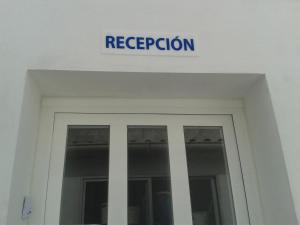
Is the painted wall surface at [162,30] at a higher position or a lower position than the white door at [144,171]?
higher

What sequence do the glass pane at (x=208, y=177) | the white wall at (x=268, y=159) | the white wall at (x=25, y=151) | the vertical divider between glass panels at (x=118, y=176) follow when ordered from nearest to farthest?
the white wall at (x=25, y=151) < the white wall at (x=268, y=159) < the vertical divider between glass panels at (x=118, y=176) < the glass pane at (x=208, y=177)

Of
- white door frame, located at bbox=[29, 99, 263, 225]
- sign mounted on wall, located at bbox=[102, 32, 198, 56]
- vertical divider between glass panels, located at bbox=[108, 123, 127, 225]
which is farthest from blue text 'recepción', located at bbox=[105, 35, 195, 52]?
vertical divider between glass panels, located at bbox=[108, 123, 127, 225]

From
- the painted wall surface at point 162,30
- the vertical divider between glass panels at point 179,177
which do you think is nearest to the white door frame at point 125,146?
the vertical divider between glass panels at point 179,177

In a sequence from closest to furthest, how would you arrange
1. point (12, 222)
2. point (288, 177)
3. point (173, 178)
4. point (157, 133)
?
point (12, 222)
point (288, 177)
point (173, 178)
point (157, 133)

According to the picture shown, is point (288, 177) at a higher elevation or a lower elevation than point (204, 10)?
lower

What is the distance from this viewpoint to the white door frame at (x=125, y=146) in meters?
1.62

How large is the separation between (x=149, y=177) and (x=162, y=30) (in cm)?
90

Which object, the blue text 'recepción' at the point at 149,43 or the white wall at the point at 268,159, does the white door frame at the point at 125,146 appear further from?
the blue text 'recepción' at the point at 149,43

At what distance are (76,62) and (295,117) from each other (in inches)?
49.5

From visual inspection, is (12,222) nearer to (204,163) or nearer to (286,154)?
(204,163)

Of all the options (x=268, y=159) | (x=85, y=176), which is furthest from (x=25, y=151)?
(x=268, y=159)

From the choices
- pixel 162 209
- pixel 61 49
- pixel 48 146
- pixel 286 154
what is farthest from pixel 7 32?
pixel 286 154

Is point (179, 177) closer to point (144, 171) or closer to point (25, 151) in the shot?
point (144, 171)

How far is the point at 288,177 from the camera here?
4.89ft
